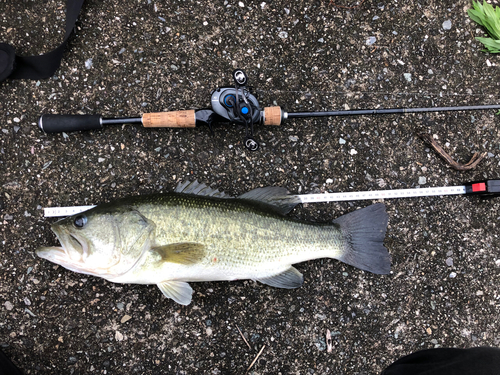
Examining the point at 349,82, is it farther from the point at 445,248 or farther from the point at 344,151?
the point at 445,248

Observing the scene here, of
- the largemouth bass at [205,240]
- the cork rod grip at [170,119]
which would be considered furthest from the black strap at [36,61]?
the largemouth bass at [205,240]

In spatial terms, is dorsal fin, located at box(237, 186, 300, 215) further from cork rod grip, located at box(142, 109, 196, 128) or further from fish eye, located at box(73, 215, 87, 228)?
fish eye, located at box(73, 215, 87, 228)

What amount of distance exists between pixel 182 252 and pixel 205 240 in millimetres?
211

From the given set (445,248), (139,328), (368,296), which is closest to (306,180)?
(368,296)

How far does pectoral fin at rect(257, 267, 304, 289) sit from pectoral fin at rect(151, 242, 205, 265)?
67 cm

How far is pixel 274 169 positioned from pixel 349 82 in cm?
121

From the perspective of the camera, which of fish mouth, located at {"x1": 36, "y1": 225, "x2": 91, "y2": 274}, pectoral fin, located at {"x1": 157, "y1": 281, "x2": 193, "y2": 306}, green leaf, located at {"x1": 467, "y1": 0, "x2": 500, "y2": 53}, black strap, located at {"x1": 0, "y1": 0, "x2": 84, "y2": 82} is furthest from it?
green leaf, located at {"x1": 467, "y1": 0, "x2": 500, "y2": 53}

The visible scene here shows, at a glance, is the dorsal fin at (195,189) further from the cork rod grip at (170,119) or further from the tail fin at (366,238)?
the tail fin at (366,238)

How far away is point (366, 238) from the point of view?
9.79ft

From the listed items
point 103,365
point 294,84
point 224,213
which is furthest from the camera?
point 294,84

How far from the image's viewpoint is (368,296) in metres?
3.20

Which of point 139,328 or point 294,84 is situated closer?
point 139,328

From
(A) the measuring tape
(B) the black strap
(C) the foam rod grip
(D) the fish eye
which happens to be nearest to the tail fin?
(A) the measuring tape

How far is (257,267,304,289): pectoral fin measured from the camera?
2928mm
